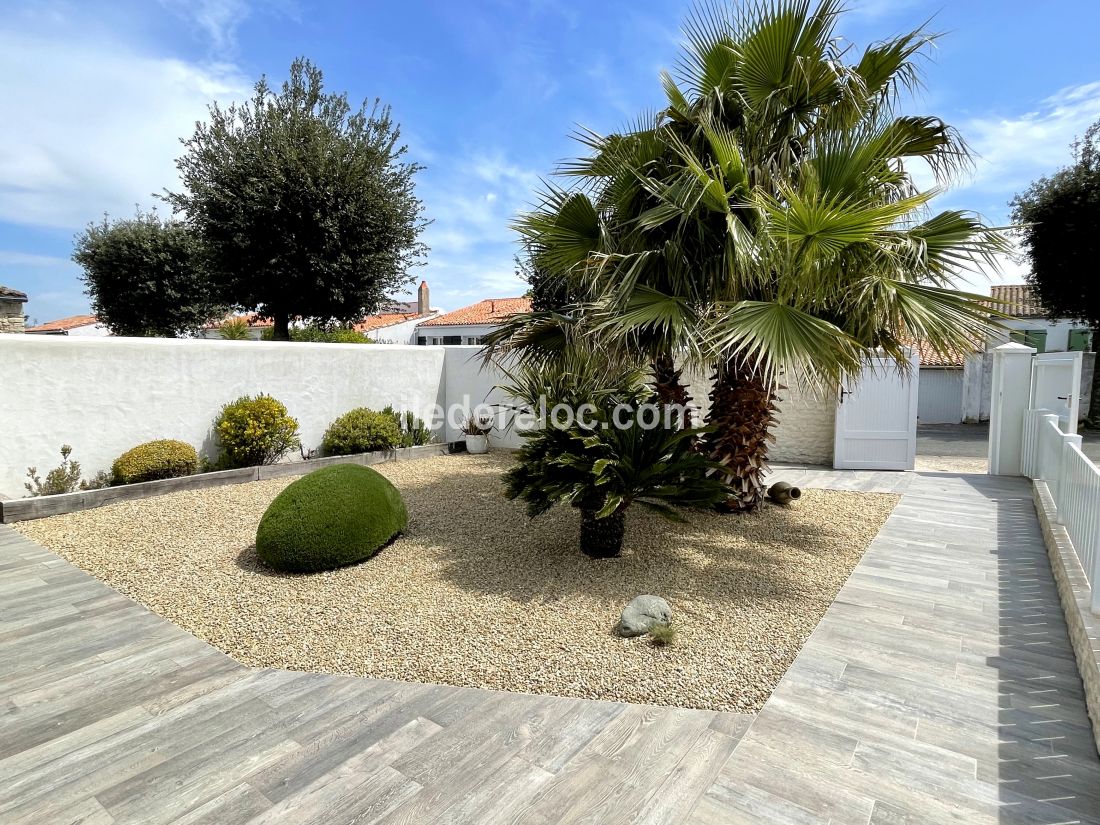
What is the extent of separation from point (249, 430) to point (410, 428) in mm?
3364

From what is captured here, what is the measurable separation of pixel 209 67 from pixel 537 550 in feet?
27.3

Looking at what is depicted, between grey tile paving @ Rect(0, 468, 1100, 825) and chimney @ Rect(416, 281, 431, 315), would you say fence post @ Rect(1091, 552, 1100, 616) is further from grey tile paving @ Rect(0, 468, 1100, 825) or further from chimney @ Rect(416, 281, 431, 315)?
chimney @ Rect(416, 281, 431, 315)

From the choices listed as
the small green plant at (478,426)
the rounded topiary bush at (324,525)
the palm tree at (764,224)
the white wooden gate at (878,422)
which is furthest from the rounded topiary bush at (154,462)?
the white wooden gate at (878,422)

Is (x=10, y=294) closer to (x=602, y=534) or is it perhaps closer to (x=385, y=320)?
(x=602, y=534)

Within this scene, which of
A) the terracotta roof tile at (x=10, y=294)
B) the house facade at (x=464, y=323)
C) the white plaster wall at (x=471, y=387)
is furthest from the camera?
the house facade at (x=464, y=323)

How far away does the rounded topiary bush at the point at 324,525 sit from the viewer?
517cm

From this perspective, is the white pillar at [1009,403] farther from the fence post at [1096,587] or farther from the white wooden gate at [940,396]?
the white wooden gate at [940,396]

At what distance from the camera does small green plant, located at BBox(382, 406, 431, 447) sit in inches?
457

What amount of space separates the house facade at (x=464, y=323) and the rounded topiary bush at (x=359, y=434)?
19.9 metres

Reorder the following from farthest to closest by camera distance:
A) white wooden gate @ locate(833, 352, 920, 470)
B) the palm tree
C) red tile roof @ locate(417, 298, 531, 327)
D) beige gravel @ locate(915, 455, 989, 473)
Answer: red tile roof @ locate(417, 298, 531, 327) < beige gravel @ locate(915, 455, 989, 473) < white wooden gate @ locate(833, 352, 920, 470) < the palm tree

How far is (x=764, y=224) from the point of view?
197 inches

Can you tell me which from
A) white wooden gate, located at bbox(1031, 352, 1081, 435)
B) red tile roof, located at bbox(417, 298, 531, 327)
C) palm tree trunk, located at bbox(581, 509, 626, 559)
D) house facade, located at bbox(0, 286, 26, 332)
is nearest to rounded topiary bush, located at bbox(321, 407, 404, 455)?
palm tree trunk, located at bbox(581, 509, 626, 559)

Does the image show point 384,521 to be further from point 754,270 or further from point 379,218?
point 379,218

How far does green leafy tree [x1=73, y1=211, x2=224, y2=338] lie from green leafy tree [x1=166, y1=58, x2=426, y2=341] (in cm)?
676
